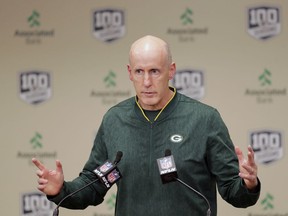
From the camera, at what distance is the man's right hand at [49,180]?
222 cm

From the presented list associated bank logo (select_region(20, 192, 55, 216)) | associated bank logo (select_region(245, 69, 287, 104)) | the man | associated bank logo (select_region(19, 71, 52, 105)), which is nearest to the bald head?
the man

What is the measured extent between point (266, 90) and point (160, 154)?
169 centimetres

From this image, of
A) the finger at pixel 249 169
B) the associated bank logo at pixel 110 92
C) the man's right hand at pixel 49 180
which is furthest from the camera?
the associated bank logo at pixel 110 92

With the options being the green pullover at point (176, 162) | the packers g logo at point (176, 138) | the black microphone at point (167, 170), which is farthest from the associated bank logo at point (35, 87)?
the black microphone at point (167, 170)

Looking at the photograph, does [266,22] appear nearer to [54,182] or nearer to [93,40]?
[93,40]

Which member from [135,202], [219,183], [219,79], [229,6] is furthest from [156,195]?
[229,6]

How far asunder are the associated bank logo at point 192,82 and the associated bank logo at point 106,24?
1.79 feet

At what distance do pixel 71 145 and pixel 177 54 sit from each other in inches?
38.9

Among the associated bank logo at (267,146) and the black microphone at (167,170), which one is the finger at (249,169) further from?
the associated bank logo at (267,146)

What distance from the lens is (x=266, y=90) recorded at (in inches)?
148

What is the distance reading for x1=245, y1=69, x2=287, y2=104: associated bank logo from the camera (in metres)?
3.77

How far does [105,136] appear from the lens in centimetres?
249

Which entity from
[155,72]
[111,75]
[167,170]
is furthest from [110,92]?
[167,170]

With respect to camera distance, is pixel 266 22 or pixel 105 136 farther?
pixel 266 22
